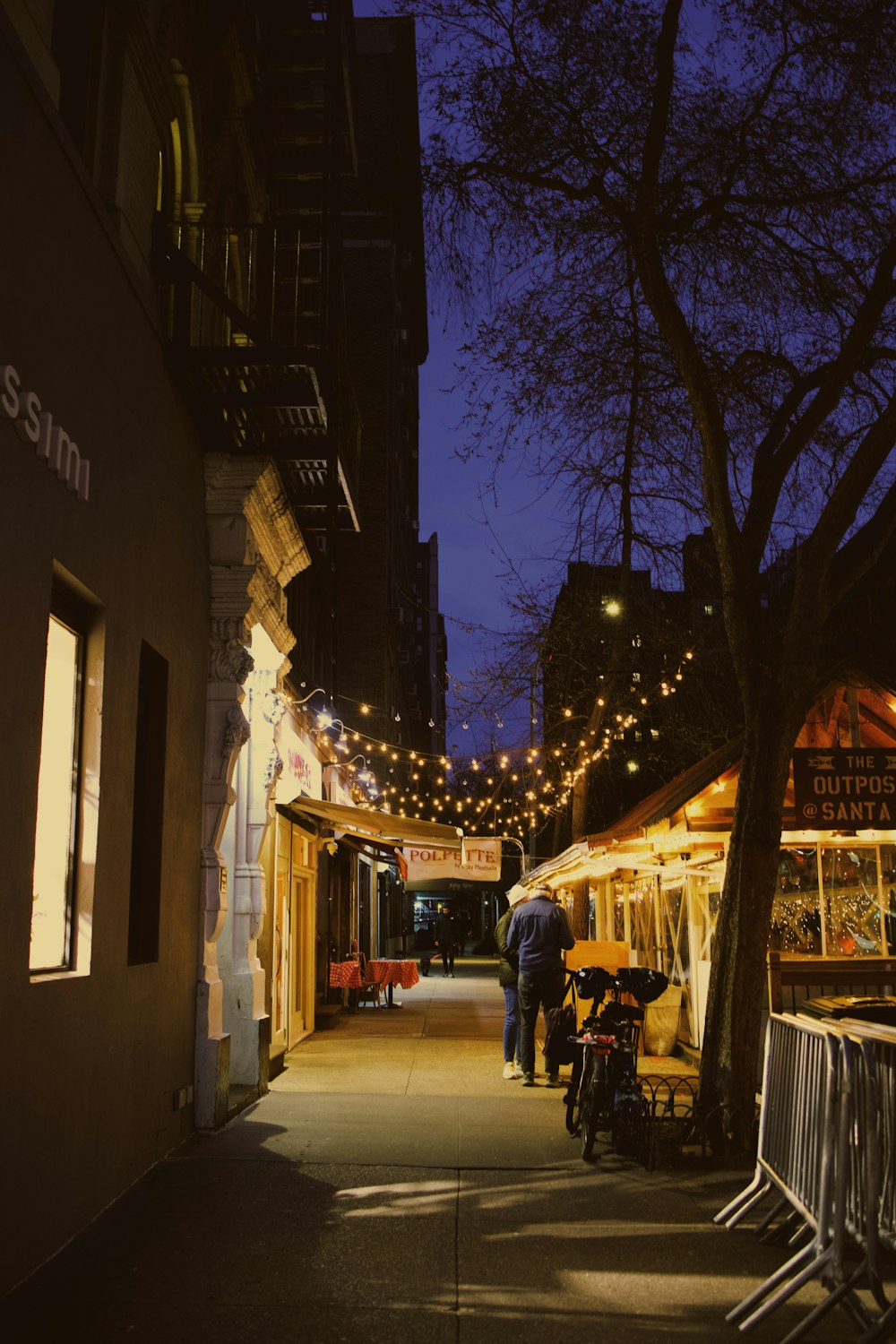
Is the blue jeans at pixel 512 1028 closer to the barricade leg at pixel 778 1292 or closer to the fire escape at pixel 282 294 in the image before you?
the fire escape at pixel 282 294

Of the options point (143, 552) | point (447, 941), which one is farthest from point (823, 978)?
point (447, 941)

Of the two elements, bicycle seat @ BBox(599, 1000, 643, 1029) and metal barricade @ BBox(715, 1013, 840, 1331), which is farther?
bicycle seat @ BBox(599, 1000, 643, 1029)

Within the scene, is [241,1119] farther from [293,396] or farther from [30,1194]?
[293,396]

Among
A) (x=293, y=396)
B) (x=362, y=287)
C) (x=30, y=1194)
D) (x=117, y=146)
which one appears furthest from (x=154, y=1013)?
(x=362, y=287)

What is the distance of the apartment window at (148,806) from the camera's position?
8273 mm

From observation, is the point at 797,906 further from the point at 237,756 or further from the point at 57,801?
the point at 57,801

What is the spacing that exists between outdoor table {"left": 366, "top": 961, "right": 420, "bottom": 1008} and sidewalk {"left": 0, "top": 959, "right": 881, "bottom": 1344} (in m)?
12.3

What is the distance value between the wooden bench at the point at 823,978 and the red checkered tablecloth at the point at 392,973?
11360mm

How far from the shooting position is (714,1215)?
686 cm

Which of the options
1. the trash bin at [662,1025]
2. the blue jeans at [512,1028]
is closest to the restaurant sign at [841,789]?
the blue jeans at [512,1028]

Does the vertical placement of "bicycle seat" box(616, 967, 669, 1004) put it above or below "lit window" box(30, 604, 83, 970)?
below

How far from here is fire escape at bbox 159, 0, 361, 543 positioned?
9320 millimetres

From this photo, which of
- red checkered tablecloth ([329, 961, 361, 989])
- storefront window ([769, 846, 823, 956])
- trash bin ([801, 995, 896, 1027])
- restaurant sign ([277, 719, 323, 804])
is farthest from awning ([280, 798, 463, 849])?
trash bin ([801, 995, 896, 1027])

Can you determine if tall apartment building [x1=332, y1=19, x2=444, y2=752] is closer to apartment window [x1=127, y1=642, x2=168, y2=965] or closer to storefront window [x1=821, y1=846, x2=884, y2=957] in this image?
storefront window [x1=821, y1=846, x2=884, y2=957]
